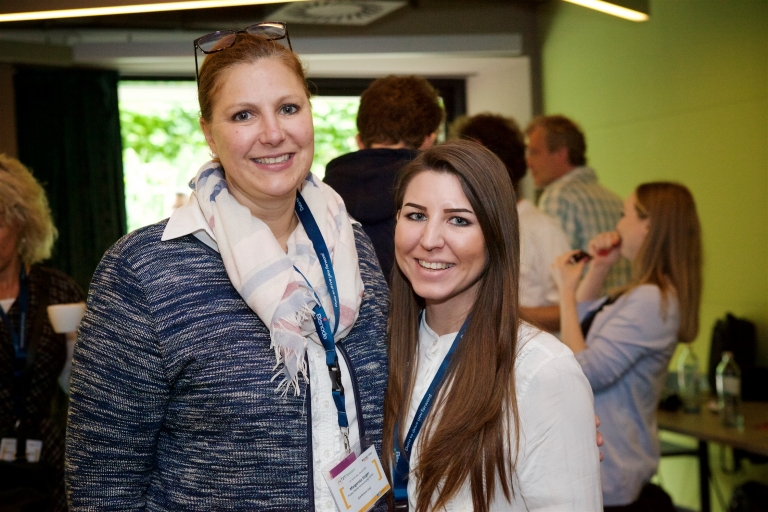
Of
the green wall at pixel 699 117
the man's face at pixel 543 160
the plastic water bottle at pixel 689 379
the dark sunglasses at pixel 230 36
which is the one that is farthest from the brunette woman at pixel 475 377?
the green wall at pixel 699 117

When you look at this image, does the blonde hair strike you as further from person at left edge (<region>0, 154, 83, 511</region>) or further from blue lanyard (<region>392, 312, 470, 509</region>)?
blue lanyard (<region>392, 312, 470, 509</region>)

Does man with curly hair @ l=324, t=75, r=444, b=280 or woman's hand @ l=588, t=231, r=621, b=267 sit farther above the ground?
man with curly hair @ l=324, t=75, r=444, b=280

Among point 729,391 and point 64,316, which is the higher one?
point 64,316

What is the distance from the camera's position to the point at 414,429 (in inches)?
62.3

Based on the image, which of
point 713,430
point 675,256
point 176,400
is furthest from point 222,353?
point 713,430

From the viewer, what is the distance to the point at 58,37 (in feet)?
17.0

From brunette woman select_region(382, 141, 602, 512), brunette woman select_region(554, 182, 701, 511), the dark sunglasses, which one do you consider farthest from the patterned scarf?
brunette woman select_region(554, 182, 701, 511)

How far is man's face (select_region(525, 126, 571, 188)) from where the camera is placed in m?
4.23

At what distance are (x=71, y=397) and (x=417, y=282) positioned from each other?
0.73 m

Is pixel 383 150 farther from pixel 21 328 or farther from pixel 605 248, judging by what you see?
pixel 21 328

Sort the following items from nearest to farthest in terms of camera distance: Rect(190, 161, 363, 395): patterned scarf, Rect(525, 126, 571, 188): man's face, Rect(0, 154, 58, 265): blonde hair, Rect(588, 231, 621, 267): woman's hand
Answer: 1. Rect(190, 161, 363, 395): patterned scarf
2. Rect(0, 154, 58, 265): blonde hair
3. Rect(588, 231, 621, 267): woman's hand
4. Rect(525, 126, 571, 188): man's face

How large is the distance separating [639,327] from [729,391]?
→ 46.5 inches

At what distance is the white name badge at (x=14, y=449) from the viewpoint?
2.63 meters

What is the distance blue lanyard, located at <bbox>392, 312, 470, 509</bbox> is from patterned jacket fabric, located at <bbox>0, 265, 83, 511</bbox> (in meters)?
1.57
